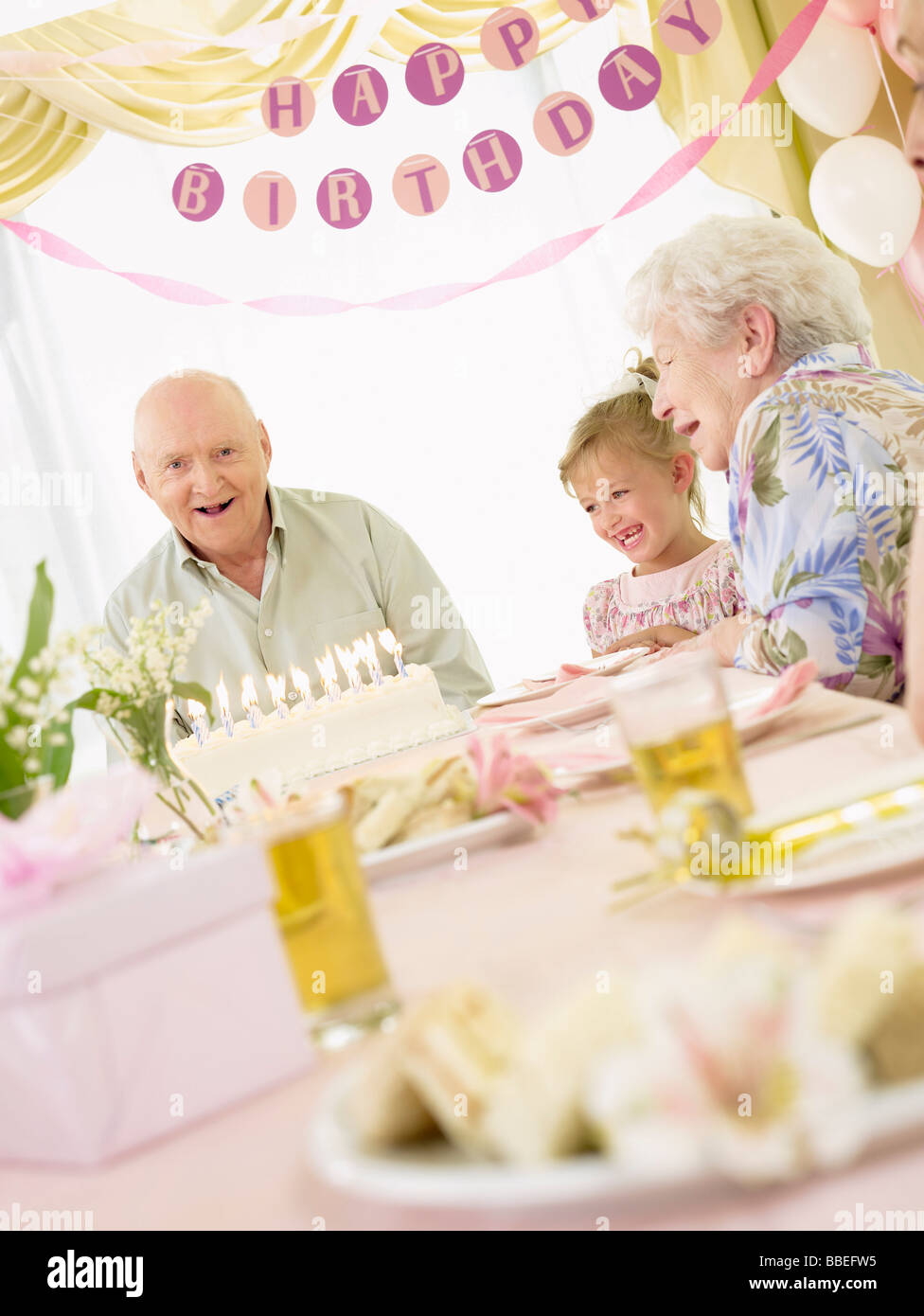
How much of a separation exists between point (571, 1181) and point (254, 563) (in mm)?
3018

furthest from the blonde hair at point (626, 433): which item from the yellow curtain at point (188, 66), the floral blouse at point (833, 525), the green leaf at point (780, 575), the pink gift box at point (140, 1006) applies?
the pink gift box at point (140, 1006)

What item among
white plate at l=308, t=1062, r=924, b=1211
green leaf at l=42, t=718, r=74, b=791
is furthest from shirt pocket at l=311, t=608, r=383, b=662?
white plate at l=308, t=1062, r=924, b=1211

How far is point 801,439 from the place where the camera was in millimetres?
1513

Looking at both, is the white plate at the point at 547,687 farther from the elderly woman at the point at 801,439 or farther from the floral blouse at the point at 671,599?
the floral blouse at the point at 671,599

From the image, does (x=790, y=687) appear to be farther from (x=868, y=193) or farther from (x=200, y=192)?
(x=200, y=192)

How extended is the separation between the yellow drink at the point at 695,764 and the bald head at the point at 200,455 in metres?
2.44

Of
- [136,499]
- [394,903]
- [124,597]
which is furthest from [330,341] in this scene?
[394,903]

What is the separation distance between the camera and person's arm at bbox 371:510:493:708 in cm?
307

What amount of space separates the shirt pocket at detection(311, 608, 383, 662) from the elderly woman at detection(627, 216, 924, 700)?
149 centimetres

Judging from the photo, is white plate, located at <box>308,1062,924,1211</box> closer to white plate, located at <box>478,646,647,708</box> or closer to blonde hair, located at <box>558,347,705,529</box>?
white plate, located at <box>478,646,647,708</box>

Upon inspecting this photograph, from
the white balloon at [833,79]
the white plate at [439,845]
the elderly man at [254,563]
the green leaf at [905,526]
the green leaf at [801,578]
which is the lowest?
the white plate at [439,845]

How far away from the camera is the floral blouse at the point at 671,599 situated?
2.54 meters

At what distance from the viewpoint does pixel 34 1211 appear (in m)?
0.46

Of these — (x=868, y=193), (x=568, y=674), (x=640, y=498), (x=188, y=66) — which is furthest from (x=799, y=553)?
(x=188, y=66)
